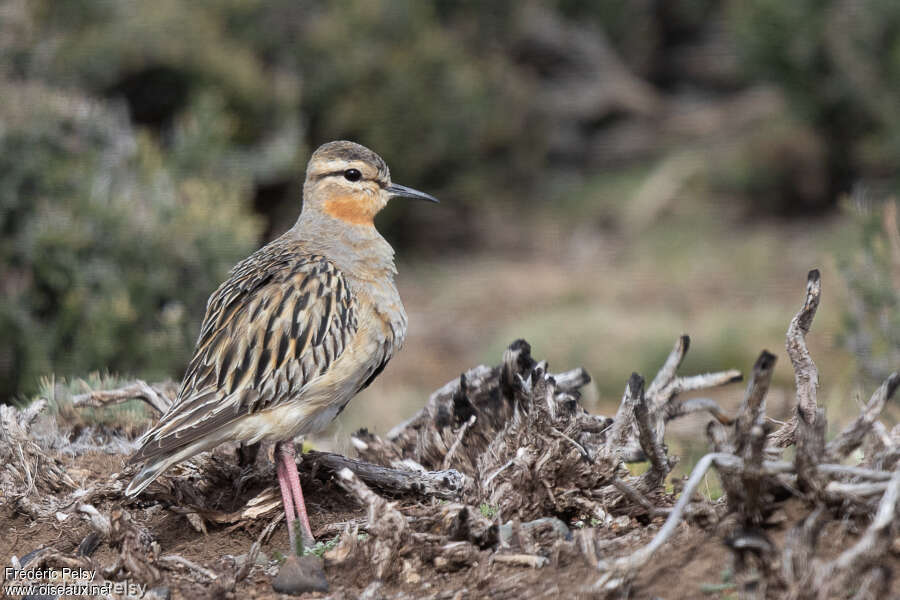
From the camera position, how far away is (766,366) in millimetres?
3605

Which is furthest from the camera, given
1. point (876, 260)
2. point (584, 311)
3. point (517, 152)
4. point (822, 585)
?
point (517, 152)

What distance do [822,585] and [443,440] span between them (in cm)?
274

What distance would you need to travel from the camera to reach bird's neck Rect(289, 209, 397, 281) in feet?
19.5

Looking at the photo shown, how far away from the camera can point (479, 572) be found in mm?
4188

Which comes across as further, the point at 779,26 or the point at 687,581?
the point at 779,26

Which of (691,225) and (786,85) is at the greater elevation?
(786,85)

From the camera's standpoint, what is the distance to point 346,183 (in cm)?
642

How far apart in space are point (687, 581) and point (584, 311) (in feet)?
33.5

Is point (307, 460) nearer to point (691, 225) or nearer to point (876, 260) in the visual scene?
point (876, 260)

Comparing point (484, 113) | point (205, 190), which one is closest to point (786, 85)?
point (484, 113)

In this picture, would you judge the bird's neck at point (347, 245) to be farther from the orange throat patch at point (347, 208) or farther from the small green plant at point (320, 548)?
the small green plant at point (320, 548)

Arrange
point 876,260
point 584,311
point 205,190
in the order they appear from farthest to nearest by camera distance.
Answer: point 584,311 → point 205,190 → point 876,260

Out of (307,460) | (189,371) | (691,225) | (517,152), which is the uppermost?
(517,152)

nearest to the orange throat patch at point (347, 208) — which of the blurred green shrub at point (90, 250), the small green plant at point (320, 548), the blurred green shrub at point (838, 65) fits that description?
the small green plant at point (320, 548)
